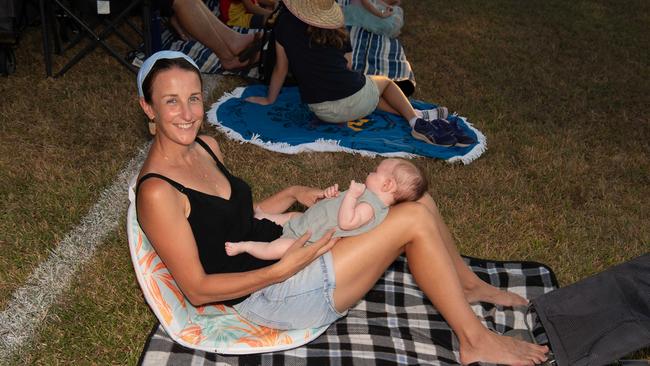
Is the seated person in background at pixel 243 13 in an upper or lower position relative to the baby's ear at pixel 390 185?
lower

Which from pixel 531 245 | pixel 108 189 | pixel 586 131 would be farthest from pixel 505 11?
pixel 108 189

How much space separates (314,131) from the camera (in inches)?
253

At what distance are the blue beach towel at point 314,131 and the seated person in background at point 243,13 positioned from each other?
1.97m

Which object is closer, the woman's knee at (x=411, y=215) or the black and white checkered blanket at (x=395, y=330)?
the woman's knee at (x=411, y=215)

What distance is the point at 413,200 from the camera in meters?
3.66

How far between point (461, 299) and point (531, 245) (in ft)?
5.34

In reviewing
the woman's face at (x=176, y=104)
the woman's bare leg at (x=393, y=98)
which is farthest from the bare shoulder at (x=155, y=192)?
the woman's bare leg at (x=393, y=98)

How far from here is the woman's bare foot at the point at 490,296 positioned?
4098mm

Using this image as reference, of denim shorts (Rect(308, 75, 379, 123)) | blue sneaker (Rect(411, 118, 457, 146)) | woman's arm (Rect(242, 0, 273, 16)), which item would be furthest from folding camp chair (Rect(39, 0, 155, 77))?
blue sneaker (Rect(411, 118, 457, 146))

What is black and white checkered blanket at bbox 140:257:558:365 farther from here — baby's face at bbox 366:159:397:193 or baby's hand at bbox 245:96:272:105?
baby's hand at bbox 245:96:272:105

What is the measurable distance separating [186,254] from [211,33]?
16.7 ft

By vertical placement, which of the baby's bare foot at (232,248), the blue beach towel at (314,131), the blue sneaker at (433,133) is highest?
the baby's bare foot at (232,248)

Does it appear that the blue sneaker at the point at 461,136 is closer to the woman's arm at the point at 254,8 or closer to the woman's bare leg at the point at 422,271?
the woman's bare leg at the point at 422,271

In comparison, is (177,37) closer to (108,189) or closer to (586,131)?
(108,189)
